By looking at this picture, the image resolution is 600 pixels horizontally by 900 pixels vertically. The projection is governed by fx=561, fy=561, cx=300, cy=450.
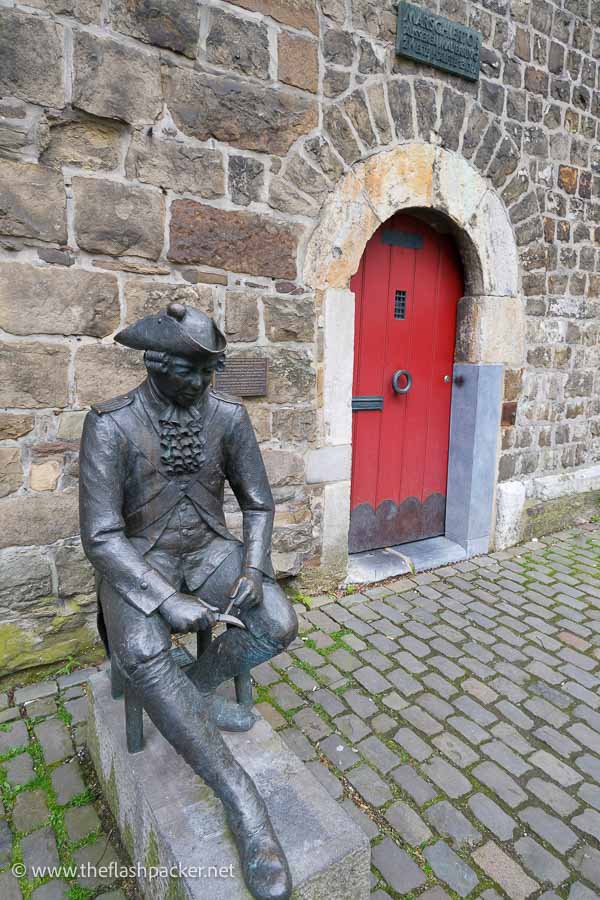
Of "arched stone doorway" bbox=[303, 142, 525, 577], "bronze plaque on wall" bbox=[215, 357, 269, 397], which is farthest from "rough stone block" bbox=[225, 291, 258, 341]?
"arched stone doorway" bbox=[303, 142, 525, 577]

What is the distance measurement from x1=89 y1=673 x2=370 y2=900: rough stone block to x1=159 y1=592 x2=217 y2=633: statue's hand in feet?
1.64

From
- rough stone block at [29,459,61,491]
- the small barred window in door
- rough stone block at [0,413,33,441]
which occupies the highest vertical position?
the small barred window in door

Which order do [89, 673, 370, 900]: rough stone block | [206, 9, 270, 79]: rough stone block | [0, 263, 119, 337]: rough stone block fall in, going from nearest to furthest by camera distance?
[89, 673, 370, 900]: rough stone block, [0, 263, 119, 337]: rough stone block, [206, 9, 270, 79]: rough stone block

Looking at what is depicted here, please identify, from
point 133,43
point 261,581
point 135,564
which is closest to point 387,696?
point 261,581

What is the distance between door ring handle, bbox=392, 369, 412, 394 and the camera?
4.04 metres

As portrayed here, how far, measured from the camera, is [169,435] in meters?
1.79

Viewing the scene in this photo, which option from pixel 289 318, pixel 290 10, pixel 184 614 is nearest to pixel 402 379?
pixel 289 318

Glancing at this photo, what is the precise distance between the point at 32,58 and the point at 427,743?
132 inches

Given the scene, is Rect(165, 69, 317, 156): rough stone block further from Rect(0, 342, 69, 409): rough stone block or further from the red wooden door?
Rect(0, 342, 69, 409): rough stone block

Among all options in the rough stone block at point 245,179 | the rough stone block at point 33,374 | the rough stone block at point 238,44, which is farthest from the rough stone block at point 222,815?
the rough stone block at point 238,44

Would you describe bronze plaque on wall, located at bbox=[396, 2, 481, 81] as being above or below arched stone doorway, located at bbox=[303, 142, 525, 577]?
above

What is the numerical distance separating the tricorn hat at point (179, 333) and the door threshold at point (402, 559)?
251 cm

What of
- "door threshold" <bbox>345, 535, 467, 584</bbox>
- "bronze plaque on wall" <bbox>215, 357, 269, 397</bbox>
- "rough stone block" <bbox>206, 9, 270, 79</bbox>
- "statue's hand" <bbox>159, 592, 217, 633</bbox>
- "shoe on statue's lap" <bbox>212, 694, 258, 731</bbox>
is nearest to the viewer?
"statue's hand" <bbox>159, 592, 217, 633</bbox>

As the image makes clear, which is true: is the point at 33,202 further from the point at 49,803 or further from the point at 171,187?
the point at 49,803
